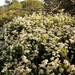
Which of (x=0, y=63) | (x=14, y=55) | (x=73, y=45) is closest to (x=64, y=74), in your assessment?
(x=73, y=45)

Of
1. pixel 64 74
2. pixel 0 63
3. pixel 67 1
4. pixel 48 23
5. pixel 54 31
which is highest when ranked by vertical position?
pixel 67 1

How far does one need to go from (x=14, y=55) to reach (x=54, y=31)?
4.41ft

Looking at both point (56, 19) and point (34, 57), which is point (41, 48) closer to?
point (34, 57)

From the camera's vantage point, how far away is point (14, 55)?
276cm

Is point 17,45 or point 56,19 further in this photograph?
point 56,19

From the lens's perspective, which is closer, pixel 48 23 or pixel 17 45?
pixel 17 45

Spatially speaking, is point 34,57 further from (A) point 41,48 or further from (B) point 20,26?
(B) point 20,26

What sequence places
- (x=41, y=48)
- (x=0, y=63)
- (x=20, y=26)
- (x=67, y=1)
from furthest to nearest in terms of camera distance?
(x=67, y=1)
(x=20, y=26)
(x=0, y=63)
(x=41, y=48)

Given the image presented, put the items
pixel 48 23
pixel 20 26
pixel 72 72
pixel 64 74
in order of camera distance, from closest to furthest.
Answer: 1. pixel 72 72
2. pixel 64 74
3. pixel 48 23
4. pixel 20 26

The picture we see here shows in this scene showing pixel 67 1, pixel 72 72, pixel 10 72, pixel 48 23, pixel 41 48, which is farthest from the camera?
pixel 67 1

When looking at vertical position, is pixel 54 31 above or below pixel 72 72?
above

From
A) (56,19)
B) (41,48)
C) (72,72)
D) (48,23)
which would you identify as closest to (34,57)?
(41,48)

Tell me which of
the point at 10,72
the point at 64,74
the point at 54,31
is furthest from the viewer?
the point at 54,31

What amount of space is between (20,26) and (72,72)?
2.93 metres
